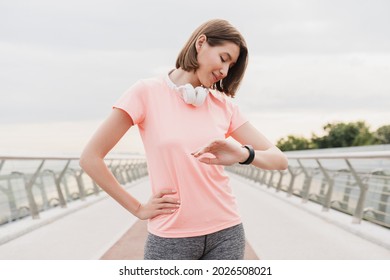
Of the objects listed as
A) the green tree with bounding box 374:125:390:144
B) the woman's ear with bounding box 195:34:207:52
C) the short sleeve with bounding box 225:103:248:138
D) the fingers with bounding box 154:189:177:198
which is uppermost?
the green tree with bounding box 374:125:390:144

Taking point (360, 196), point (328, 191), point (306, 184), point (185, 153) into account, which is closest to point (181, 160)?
point (185, 153)

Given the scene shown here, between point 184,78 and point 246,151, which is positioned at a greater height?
point 184,78

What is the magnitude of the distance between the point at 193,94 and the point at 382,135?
111m

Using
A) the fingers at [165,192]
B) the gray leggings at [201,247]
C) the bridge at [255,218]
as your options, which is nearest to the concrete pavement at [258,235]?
the bridge at [255,218]

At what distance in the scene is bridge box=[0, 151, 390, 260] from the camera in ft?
24.7

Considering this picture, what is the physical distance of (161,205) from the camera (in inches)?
81.5

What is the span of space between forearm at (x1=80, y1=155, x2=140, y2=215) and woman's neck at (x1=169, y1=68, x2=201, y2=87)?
1.28 ft

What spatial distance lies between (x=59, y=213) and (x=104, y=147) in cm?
992

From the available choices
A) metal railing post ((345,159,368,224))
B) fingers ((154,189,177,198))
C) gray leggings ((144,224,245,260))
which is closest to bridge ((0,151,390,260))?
metal railing post ((345,159,368,224))

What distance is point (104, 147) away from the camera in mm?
2090

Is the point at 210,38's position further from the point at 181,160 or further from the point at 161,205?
the point at 161,205

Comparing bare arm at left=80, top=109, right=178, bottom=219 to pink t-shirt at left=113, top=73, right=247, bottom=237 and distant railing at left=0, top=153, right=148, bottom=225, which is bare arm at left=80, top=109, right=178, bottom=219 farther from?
distant railing at left=0, top=153, right=148, bottom=225
